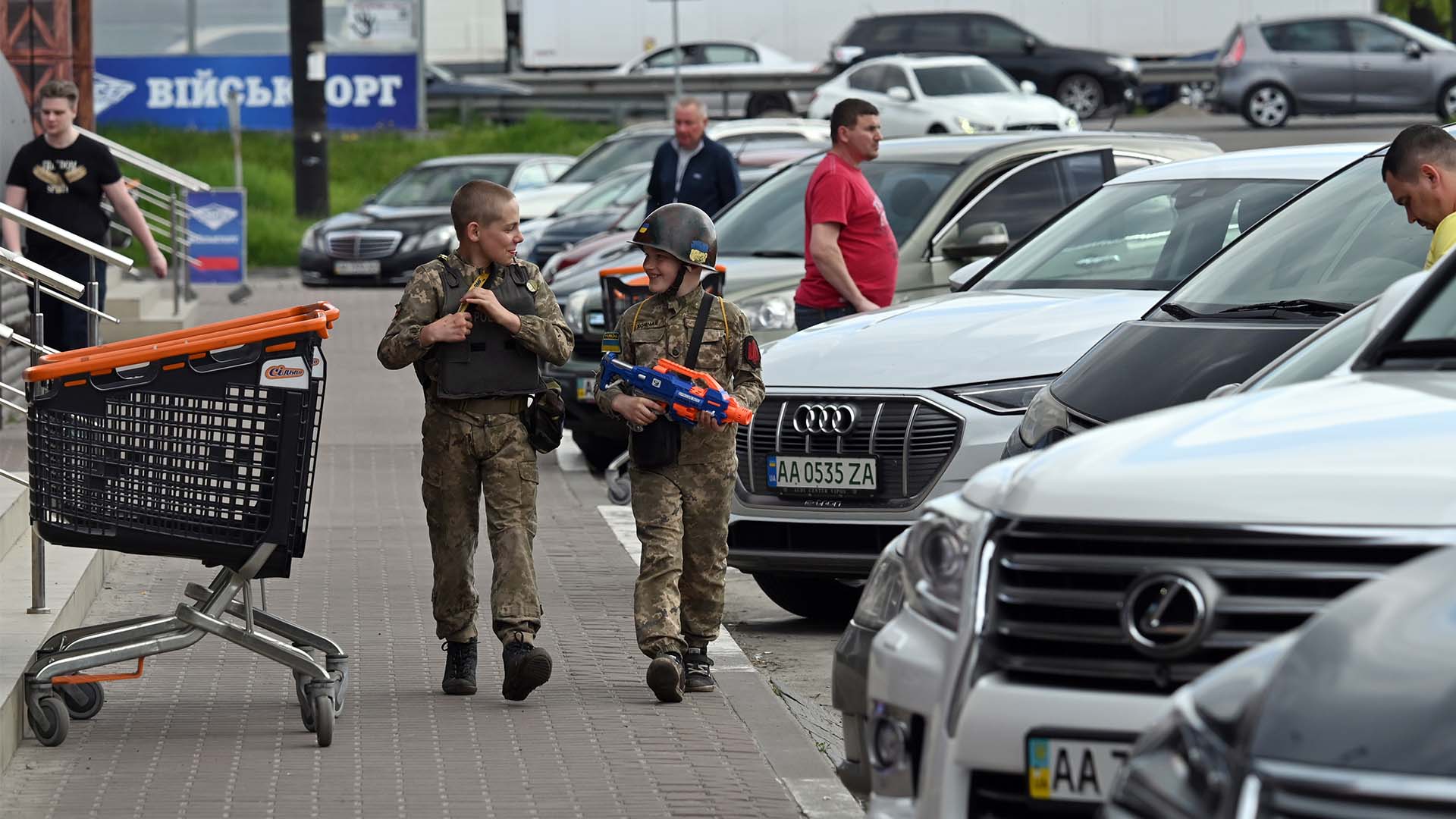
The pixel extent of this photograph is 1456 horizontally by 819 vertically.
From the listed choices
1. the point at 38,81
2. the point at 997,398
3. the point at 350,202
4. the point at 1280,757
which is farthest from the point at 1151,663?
the point at 350,202

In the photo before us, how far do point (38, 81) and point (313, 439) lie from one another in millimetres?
11222

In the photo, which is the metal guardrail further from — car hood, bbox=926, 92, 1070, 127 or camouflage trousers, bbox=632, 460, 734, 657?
camouflage trousers, bbox=632, 460, 734, 657

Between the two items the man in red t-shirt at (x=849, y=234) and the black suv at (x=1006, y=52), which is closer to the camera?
the man in red t-shirt at (x=849, y=234)

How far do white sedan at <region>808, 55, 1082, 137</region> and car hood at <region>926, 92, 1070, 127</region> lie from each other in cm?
1

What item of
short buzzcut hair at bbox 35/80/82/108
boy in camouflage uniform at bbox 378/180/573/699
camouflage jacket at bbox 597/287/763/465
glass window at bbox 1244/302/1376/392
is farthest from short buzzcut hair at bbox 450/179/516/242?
short buzzcut hair at bbox 35/80/82/108

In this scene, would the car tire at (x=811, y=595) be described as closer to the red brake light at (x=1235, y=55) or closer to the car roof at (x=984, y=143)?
the car roof at (x=984, y=143)

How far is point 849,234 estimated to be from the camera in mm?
10211

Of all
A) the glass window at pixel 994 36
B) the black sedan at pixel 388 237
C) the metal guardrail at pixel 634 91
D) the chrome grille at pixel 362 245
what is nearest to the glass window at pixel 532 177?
the black sedan at pixel 388 237

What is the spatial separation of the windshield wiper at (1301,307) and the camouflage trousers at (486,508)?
223 cm

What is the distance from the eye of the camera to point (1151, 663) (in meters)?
3.66

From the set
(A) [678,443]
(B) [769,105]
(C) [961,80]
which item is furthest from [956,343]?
(B) [769,105]

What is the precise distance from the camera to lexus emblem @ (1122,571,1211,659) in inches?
142

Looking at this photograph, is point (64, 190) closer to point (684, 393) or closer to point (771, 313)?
point (771, 313)

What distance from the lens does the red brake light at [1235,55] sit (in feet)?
110
